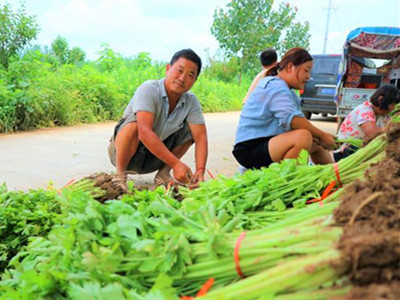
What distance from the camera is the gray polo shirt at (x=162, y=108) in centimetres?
357

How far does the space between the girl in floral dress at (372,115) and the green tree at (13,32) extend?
7781mm

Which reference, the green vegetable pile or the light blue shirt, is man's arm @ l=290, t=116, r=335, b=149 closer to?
the light blue shirt

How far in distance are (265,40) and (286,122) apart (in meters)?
19.9

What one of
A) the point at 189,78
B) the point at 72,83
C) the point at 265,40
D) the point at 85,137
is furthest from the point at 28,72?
the point at 265,40

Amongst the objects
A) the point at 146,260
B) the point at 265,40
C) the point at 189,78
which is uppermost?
the point at 265,40

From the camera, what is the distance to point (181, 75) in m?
3.50

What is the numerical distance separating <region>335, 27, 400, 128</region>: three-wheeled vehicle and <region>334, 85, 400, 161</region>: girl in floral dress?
4.79 m

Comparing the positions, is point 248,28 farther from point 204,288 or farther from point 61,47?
point 204,288

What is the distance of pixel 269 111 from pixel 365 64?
780cm

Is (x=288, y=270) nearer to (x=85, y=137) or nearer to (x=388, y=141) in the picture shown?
(x=388, y=141)

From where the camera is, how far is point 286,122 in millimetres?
3291

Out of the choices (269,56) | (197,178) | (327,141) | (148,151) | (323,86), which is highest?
(269,56)

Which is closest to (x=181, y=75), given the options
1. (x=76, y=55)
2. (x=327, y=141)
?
(x=327, y=141)

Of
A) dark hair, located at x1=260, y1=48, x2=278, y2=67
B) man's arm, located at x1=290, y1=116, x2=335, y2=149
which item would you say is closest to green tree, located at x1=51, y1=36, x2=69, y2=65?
dark hair, located at x1=260, y1=48, x2=278, y2=67
